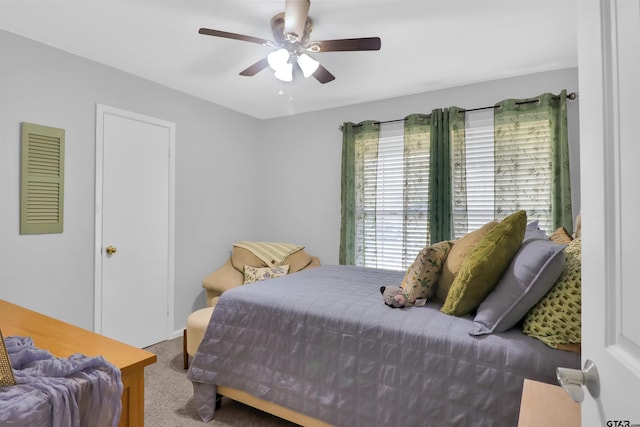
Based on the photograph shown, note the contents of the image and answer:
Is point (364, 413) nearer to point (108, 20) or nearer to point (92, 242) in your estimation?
point (92, 242)

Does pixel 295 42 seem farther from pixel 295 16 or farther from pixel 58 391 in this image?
pixel 58 391

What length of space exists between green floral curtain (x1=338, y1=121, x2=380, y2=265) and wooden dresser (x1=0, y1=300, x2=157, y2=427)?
2977mm

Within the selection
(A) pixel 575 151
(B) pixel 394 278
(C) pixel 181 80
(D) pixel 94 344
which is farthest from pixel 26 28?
(A) pixel 575 151

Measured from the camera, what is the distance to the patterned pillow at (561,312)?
1354 millimetres

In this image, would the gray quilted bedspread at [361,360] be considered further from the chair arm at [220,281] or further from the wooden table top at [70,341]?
the chair arm at [220,281]

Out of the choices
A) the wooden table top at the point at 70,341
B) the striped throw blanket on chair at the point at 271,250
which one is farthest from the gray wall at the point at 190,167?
the wooden table top at the point at 70,341

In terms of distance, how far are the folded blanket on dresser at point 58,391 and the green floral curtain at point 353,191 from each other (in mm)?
3182

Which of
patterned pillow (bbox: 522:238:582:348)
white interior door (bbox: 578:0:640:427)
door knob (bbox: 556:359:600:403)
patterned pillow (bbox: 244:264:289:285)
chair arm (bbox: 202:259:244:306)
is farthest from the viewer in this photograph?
patterned pillow (bbox: 244:264:289:285)

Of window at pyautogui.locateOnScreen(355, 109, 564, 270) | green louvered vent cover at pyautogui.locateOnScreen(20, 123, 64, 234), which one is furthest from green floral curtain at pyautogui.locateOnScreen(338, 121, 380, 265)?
green louvered vent cover at pyautogui.locateOnScreen(20, 123, 64, 234)

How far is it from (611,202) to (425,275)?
1437 millimetres

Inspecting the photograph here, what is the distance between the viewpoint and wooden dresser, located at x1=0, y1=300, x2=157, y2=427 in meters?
1.05

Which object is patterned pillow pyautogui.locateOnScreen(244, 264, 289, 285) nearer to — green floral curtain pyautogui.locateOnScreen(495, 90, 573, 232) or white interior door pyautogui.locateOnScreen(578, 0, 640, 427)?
green floral curtain pyautogui.locateOnScreen(495, 90, 573, 232)

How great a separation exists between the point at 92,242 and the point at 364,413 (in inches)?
102

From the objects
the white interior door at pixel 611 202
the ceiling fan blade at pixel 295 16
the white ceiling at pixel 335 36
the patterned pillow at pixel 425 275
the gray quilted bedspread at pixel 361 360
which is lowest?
the gray quilted bedspread at pixel 361 360
